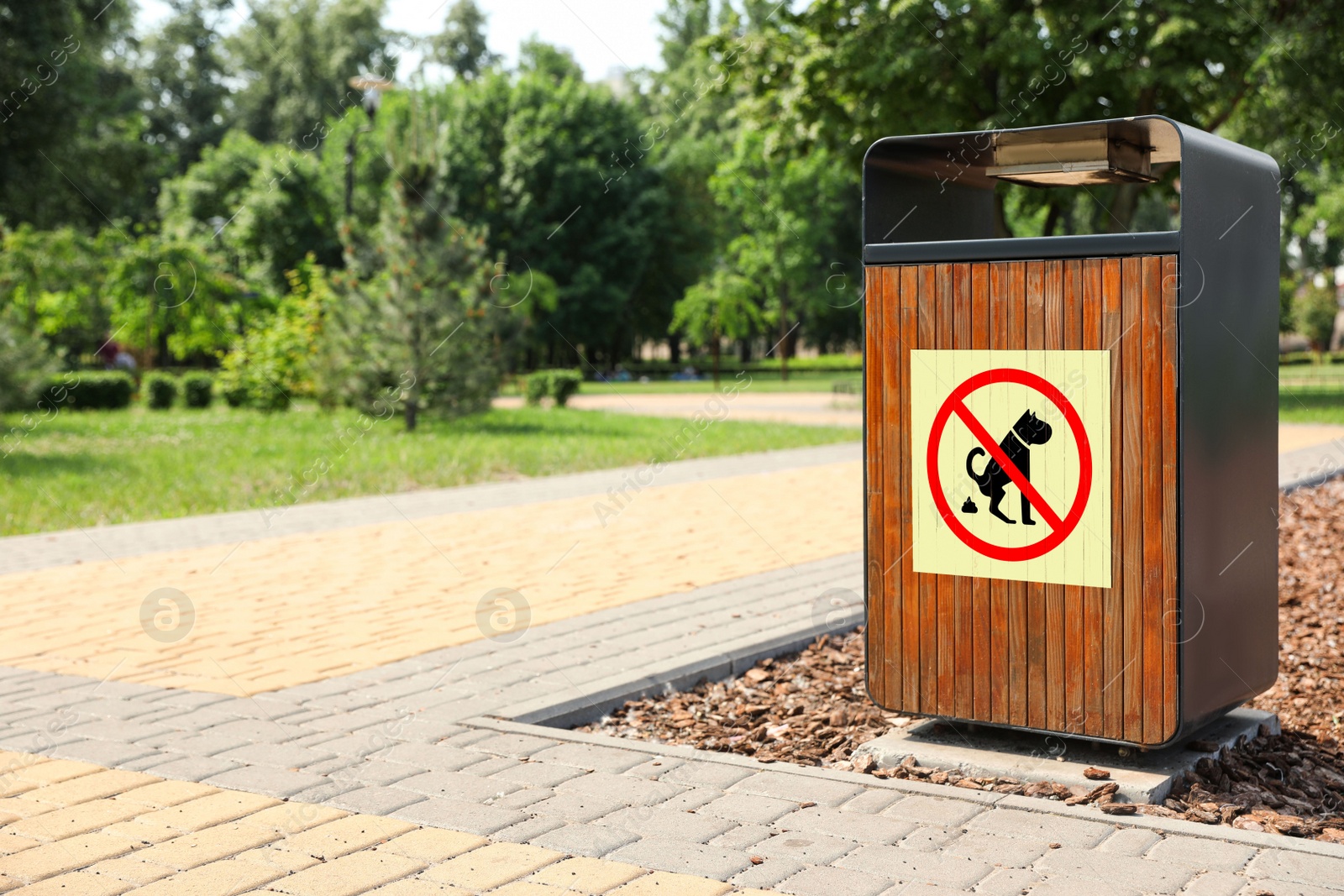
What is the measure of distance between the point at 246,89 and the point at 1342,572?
60580 millimetres

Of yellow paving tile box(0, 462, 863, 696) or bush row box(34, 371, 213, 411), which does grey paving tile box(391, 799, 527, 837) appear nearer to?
yellow paving tile box(0, 462, 863, 696)

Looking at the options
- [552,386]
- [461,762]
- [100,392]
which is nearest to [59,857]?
[461,762]

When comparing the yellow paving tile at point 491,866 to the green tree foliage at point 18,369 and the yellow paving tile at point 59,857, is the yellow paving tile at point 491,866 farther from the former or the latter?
the green tree foliage at point 18,369

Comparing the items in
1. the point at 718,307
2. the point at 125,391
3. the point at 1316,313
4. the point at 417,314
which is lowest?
the point at 125,391

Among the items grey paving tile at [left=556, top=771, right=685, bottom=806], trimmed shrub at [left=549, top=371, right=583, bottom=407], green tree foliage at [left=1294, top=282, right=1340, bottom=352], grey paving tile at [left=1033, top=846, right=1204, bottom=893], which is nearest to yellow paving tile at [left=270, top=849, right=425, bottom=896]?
grey paving tile at [left=556, top=771, right=685, bottom=806]

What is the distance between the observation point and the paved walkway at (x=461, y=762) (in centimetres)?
320

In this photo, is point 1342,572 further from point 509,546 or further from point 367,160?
point 367,160

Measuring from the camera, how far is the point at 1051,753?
13.5 feet

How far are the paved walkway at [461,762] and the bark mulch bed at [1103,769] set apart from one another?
0.64ft

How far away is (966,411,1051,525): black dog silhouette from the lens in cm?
389

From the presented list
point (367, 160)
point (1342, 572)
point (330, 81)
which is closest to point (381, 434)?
point (1342, 572)

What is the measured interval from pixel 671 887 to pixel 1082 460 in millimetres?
1770

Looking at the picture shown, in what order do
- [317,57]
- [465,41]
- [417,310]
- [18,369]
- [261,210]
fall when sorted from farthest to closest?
[465,41] → [317,57] → [261,210] → [417,310] → [18,369]

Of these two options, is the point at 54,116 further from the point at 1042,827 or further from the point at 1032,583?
Result: the point at 1042,827
